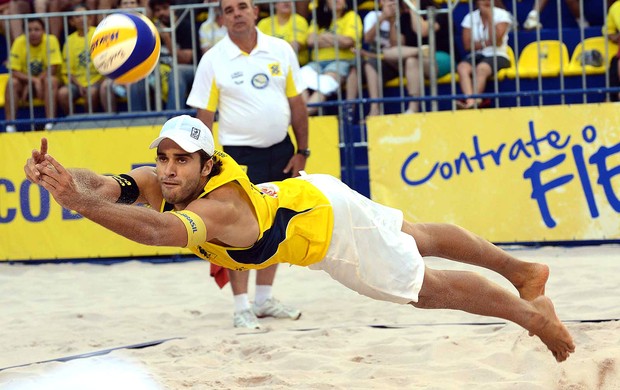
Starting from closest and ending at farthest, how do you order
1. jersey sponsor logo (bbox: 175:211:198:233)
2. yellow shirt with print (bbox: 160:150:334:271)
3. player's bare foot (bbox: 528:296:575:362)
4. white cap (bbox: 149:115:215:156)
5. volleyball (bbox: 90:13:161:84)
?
jersey sponsor logo (bbox: 175:211:198:233), white cap (bbox: 149:115:215:156), yellow shirt with print (bbox: 160:150:334:271), player's bare foot (bbox: 528:296:575:362), volleyball (bbox: 90:13:161:84)

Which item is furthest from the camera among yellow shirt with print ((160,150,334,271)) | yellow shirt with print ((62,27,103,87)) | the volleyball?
yellow shirt with print ((62,27,103,87))

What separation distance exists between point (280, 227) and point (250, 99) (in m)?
2.28

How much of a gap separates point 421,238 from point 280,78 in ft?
7.34

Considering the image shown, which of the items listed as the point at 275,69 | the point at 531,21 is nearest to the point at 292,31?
the point at 531,21

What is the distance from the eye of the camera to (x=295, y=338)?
5.85 meters

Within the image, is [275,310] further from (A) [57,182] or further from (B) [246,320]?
(A) [57,182]

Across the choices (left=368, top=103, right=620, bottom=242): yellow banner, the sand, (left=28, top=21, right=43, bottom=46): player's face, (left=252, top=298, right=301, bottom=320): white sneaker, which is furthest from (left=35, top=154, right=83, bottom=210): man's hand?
(left=28, top=21, right=43, bottom=46): player's face

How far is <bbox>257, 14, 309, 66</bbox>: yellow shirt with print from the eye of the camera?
978 cm

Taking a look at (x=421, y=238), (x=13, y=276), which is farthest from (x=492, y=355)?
(x=13, y=276)

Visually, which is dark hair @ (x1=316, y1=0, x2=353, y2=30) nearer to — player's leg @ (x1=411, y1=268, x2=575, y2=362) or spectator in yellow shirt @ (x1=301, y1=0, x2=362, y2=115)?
spectator in yellow shirt @ (x1=301, y1=0, x2=362, y2=115)

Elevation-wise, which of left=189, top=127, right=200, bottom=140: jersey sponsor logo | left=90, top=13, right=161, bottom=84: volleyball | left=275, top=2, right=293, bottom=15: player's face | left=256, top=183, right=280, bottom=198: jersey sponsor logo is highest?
left=275, top=2, right=293, bottom=15: player's face

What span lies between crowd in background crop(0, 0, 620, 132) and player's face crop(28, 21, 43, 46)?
12mm

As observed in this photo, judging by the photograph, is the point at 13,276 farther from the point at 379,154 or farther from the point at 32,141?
the point at 379,154

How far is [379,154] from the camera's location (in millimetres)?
8453
